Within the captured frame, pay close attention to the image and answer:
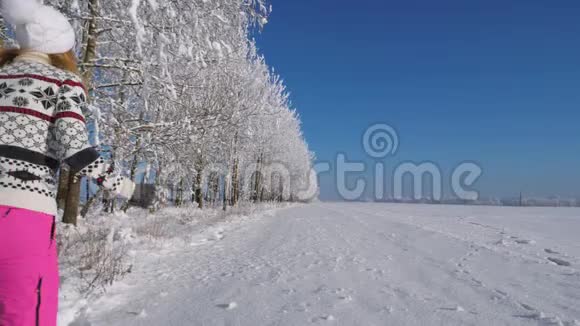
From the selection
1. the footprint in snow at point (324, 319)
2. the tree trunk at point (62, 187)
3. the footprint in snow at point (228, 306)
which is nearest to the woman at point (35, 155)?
the footprint in snow at point (228, 306)

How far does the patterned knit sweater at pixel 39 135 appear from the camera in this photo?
1350 mm

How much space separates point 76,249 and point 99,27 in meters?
3.92

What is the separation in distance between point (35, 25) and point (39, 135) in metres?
0.49

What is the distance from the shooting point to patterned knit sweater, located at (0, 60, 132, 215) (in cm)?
135

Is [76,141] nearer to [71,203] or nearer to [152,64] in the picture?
[152,64]

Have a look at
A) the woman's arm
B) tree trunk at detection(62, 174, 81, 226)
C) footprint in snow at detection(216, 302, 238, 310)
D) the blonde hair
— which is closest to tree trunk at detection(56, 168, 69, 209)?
tree trunk at detection(62, 174, 81, 226)

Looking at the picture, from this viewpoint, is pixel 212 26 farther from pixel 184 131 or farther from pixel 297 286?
pixel 297 286

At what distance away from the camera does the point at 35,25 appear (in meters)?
1.49

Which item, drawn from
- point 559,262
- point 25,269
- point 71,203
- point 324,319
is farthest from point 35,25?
point 559,262

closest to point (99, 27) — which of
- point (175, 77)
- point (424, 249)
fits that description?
point (175, 77)

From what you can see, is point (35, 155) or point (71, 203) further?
point (71, 203)

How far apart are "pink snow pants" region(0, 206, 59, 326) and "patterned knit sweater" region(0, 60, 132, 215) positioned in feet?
0.20

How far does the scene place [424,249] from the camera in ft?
19.1

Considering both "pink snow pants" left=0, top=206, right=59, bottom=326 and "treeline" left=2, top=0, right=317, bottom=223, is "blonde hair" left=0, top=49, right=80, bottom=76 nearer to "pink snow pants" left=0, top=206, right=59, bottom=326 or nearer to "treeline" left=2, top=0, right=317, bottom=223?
"pink snow pants" left=0, top=206, right=59, bottom=326
